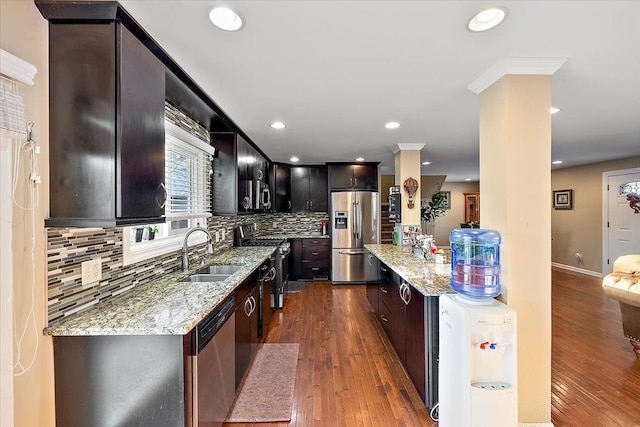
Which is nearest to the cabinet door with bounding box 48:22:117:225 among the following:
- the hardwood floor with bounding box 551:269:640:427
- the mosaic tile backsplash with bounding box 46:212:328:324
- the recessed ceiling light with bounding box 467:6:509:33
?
the mosaic tile backsplash with bounding box 46:212:328:324

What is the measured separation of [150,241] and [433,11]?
230 centimetres

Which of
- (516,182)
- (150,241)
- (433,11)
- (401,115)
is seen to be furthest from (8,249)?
(401,115)

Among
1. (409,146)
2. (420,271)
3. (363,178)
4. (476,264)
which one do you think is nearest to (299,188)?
(363,178)

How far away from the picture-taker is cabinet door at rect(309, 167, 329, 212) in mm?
5945

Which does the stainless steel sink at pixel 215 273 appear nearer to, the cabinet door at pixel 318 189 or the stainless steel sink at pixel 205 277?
the stainless steel sink at pixel 205 277

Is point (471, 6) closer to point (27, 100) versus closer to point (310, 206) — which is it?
point (27, 100)

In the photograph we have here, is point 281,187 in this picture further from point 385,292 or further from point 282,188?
point 385,292

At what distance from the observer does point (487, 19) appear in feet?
4.46

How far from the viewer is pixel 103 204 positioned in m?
1.26

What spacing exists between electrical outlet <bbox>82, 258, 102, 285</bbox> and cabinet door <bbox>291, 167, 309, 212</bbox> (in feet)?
14.6

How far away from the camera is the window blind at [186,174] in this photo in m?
2.41

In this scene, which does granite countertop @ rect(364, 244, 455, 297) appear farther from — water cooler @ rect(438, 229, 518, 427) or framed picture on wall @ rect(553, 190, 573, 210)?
framed picture on wall @ rect(553, 190, 573, 210)

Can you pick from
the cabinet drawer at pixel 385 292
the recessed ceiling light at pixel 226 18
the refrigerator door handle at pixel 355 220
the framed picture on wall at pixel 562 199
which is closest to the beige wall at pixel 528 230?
the cabinet drawer at pixel 385 292

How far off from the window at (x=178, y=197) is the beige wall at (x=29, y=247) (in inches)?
23.3
